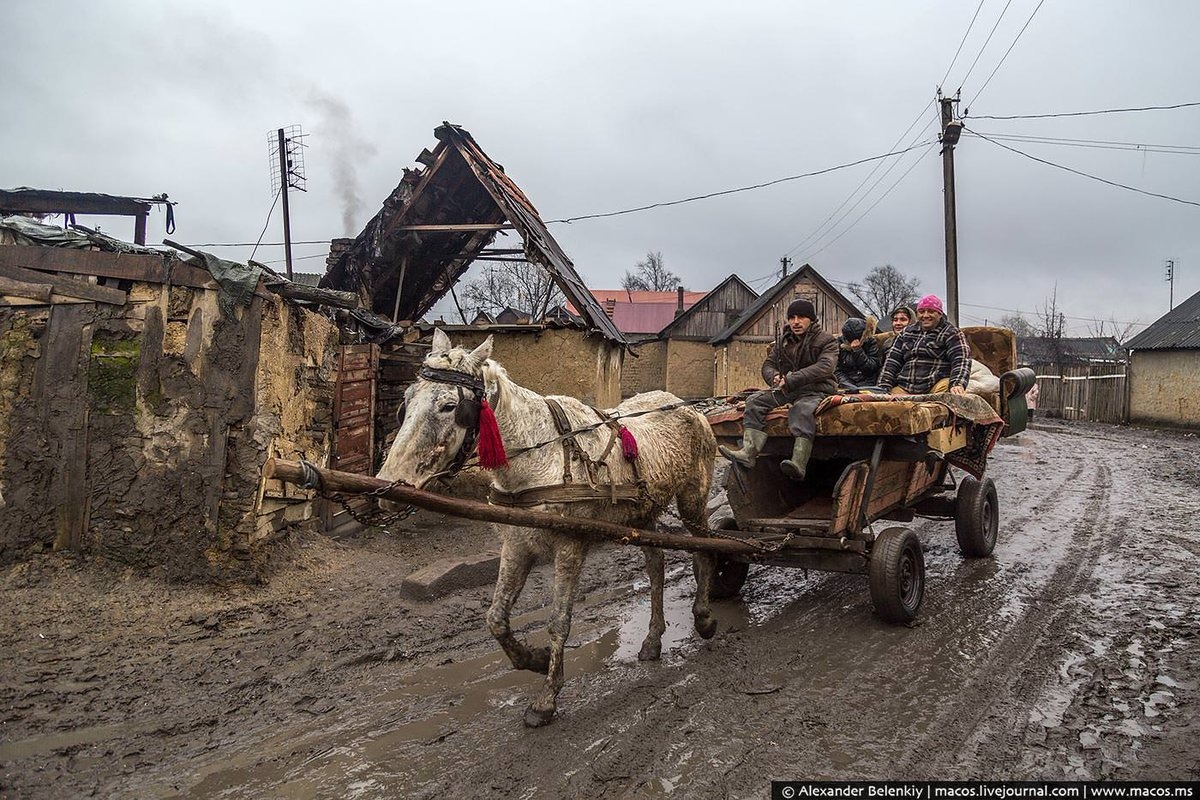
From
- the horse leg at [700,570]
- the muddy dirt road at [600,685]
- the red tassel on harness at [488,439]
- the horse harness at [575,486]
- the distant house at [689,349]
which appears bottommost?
the muddy dirt road at [600,685]

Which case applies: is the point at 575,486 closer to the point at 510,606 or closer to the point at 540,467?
the point at 540,467

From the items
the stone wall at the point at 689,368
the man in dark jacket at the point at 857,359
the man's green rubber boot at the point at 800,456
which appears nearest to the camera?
the man's green rubber boot at the point at 800,456

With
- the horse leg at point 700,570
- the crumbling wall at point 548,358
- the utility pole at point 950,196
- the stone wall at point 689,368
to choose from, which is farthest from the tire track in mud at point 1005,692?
the stone wall at point 689,368

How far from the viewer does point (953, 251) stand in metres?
15.9

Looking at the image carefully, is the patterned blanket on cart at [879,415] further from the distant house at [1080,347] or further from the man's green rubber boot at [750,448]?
the distant house at [1080,347]

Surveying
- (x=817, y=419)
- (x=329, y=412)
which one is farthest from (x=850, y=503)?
(x=329, y=412)

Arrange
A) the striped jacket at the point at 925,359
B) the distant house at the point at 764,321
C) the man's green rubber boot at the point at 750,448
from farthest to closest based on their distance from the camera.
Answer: the distant house at the point at 764,321 < the striped jacket at the point at 925,359 < the man's green rubber boot at the point at 750,448

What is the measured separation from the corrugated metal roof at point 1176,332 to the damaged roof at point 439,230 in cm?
1960

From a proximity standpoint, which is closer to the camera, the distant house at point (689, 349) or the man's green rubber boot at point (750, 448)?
the man's green rubber boot at point (750, 448)

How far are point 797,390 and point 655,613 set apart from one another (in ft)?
6.89

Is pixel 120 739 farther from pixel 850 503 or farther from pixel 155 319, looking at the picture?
pixel 850 503

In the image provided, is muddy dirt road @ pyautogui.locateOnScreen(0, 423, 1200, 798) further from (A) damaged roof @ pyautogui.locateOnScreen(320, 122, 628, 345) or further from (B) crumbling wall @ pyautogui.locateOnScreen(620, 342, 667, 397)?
(B) crumbling wall @ pyautogui.locateOnScreen(620, 342, 667, 397)

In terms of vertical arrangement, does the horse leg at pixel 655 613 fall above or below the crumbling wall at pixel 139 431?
below

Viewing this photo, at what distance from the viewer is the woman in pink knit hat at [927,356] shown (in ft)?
20.8
